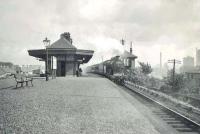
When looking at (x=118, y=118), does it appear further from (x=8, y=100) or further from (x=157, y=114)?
(x=8, y=100)

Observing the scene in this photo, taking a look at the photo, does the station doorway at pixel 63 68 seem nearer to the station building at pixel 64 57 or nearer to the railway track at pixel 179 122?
the station building at pixel 64 57

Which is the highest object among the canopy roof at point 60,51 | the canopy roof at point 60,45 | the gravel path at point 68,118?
the canopy roof at point 60,45

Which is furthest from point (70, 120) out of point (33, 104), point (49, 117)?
point (33, 104)

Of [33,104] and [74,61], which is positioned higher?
[74,61]

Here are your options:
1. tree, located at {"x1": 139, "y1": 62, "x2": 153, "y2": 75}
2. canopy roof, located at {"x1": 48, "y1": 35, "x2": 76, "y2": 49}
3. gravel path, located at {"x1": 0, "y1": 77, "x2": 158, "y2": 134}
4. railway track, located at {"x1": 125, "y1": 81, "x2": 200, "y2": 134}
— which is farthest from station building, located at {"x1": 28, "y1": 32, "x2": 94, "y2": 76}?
railway track, located at {"x1": 125, "y1": 81, "x2": 200, "y2": 134}

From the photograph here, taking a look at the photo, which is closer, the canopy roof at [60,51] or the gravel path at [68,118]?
the gravel path at [68,118]

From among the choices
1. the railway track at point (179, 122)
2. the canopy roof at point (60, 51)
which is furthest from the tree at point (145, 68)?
the railway track at point (179, 122)

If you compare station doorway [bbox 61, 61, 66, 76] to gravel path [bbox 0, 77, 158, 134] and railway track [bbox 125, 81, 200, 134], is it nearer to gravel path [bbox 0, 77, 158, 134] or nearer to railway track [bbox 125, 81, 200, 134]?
gravel path [bbox 0, 77, 158, 134]

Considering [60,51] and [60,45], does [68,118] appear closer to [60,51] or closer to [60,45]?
[60,51]

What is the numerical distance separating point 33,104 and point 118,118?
17.4ft

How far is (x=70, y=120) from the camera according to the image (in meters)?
10.7

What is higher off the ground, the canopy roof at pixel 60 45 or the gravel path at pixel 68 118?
the canopy roof at pixel 60 45

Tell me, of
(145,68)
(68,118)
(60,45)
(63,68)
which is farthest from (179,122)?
(145,68)

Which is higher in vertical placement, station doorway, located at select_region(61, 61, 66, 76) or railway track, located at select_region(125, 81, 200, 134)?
station doorway, located at select_region(61, 61, 66, 76)
